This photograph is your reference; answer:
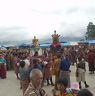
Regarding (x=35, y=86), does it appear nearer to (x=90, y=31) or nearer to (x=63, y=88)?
(x=63, y=88)

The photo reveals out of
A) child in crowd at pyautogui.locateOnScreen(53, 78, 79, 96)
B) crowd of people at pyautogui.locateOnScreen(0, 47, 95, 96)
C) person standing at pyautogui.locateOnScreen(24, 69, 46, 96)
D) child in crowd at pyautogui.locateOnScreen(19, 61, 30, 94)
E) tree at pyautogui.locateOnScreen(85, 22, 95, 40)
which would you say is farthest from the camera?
tree at pyautogui.locateOnScreen(85, 22, 95, 40)

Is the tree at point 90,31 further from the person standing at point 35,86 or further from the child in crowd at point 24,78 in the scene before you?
the person standing at point 35,86

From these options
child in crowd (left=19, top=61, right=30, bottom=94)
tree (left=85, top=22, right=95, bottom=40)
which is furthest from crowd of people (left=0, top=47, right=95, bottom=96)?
tree (left=85, top=22, right=95, bottom=40)

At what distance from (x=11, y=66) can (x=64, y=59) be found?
14.7 meters

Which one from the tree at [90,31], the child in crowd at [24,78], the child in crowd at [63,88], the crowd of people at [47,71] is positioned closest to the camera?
the crowd of people at [47,71]

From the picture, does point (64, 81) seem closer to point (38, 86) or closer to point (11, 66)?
point (38, 86)

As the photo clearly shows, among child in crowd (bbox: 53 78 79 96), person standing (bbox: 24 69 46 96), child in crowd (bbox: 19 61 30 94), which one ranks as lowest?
child in crowd (bbox: 19 61 30 94)

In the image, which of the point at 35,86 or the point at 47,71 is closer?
the point at 35,86

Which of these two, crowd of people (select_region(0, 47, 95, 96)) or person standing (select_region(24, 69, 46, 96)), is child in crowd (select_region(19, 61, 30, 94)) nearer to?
crowd of people (select_region(0, 47, 95, 96))

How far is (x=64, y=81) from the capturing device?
6.57 meters

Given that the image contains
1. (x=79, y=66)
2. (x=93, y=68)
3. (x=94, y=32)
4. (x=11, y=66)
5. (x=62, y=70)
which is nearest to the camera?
(x=62, y=70)

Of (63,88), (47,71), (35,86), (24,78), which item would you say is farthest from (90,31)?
(35,86)

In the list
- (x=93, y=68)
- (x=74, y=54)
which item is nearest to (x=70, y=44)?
(x=74, y=54)

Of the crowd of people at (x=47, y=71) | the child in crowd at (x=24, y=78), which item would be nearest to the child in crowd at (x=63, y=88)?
the crowd of people at (x=47, y=71)
